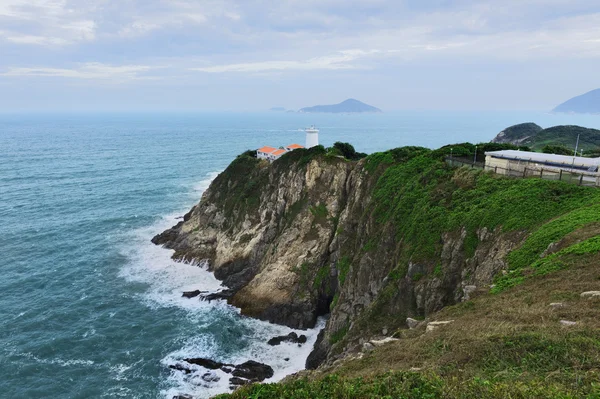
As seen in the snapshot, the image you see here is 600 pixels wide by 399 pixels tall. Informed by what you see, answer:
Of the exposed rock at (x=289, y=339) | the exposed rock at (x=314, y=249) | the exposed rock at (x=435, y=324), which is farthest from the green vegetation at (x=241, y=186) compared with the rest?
the exposed rock at (x=435, y=324)

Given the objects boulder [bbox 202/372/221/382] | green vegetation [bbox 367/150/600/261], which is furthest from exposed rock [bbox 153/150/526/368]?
boulder [bbox 202/372/221/382]

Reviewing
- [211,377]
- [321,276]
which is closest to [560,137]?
[321,276]

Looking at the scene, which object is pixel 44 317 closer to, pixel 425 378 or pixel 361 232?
pixel 361 232

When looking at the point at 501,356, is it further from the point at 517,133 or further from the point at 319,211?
the point at 517,133

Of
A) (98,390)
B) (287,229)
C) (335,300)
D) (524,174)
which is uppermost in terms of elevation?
(524,174)

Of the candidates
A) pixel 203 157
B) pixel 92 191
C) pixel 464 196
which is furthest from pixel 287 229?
pixel 203 157

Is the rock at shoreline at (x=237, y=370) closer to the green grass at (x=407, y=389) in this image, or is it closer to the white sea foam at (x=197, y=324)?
the white sea foam at (x=197, y=324)

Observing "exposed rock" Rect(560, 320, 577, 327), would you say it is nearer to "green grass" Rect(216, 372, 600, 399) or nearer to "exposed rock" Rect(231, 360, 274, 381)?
"green grass" Rect(216, 372, 600, 399)
